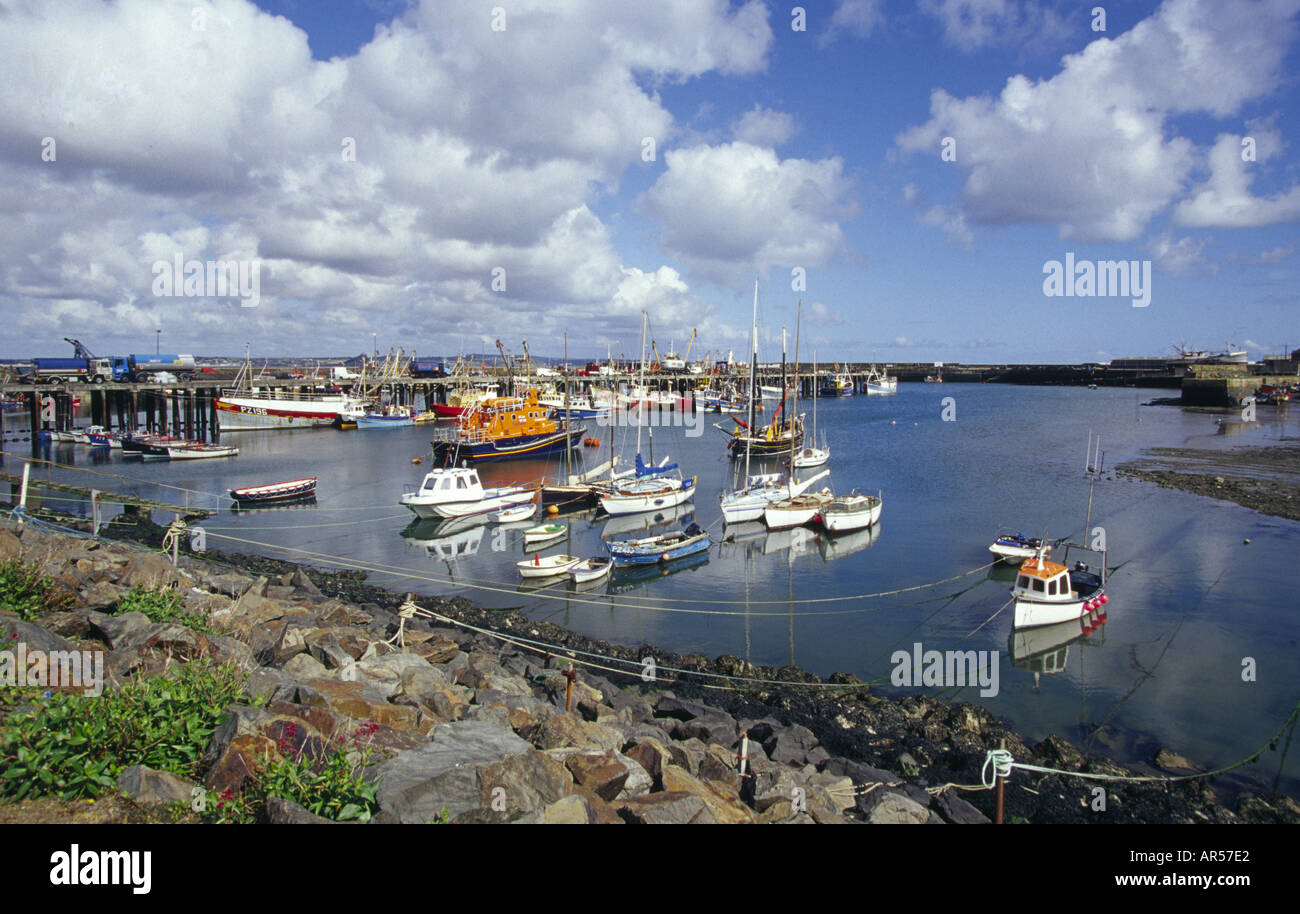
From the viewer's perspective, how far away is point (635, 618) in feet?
74.7

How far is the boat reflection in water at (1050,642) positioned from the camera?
19.2 metres

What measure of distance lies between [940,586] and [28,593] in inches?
947

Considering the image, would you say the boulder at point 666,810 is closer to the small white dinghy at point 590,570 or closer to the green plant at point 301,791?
the green plant at point 301,791

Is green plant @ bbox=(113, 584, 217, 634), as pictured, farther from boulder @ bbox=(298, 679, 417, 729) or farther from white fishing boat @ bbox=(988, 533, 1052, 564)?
white fishing boat @ bbox=(988, 533, 1052, 564)

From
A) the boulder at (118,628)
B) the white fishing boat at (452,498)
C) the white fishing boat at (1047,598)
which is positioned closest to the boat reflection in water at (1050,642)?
the white fishing boat at (1047,598)

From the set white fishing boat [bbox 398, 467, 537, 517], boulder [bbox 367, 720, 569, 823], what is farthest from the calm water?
boulder [bbox 367, 720, 569, 823]

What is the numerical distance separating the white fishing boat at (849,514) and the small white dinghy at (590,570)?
1109 cm

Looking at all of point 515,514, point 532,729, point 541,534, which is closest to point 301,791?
point 532,729

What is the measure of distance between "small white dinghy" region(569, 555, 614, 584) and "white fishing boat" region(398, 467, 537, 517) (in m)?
11.3

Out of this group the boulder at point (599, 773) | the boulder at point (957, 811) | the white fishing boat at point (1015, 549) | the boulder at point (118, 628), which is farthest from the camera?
the white fishing boat at point (1015, 549)

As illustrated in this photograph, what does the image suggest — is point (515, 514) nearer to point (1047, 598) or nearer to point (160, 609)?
point (1047, 598)

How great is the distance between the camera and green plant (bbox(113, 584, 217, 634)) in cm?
1161
